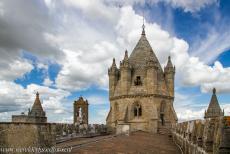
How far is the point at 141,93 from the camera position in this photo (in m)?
37.4

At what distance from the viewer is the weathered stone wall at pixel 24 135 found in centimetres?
687

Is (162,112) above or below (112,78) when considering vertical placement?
below

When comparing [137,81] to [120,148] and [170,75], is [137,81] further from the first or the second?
[120,148]

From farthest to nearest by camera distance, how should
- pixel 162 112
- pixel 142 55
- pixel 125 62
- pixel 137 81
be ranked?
pixel 142 55 → pixel 125 62 → pixel 137 81 → pixel 162 112

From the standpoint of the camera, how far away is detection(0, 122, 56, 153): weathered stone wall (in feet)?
22.5

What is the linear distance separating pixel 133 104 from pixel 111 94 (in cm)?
445

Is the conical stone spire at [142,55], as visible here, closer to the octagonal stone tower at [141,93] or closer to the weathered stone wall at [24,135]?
the octagonal stone tower at [141,93]

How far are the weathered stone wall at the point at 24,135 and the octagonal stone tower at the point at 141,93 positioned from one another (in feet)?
91.6

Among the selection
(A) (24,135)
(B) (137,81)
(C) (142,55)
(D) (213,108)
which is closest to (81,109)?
(B) (137,81)

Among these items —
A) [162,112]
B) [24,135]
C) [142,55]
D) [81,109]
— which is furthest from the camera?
[142,55]

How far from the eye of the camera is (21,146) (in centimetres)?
720

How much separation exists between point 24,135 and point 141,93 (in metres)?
30.7

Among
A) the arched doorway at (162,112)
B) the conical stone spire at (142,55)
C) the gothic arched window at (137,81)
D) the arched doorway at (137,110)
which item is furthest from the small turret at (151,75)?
the arched doorway at (162,112)

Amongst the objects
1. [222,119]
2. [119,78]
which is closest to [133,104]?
[119,78]
